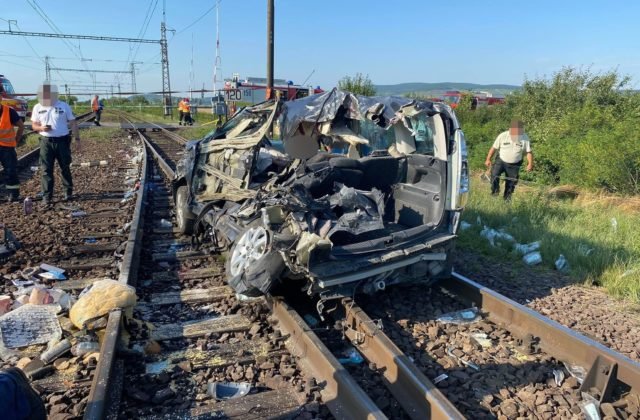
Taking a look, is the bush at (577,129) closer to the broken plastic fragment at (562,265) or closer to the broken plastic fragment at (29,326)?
the broken plastic fragment at (562,265)

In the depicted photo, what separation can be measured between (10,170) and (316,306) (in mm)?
6906

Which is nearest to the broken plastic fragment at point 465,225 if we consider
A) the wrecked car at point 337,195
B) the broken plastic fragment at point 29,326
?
the wrecked car at point 337,195

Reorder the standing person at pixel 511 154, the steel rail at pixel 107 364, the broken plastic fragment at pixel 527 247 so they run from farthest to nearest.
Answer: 1. the standing person at pixel 511 154
2. the broken plastic fragment at pixel 527 247
3. the steel rail at pixel 107 364

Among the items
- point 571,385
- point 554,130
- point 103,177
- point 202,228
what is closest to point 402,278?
point 571,385

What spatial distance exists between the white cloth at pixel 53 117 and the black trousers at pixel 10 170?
890 millimetres

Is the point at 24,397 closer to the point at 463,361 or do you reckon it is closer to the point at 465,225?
the point at 463,361

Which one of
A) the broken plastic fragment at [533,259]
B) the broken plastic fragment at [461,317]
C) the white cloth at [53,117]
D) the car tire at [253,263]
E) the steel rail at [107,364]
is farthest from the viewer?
the white cloth at [53,117]

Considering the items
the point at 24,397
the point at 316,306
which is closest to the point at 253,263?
the point at 316,306

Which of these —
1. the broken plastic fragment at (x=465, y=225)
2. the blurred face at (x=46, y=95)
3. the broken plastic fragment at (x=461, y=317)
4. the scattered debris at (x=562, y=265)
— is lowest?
the broken plastic fragment at (x=461, y=317)

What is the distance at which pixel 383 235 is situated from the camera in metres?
4.76

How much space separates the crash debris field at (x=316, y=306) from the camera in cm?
330

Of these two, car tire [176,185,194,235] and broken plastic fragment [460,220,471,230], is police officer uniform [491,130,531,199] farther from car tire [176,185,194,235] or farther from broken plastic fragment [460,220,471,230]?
car tire [176,185,194,235]

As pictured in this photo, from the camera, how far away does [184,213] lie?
272 inches

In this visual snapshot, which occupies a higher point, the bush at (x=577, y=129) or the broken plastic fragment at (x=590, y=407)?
the bush at (x=577, y=129)
